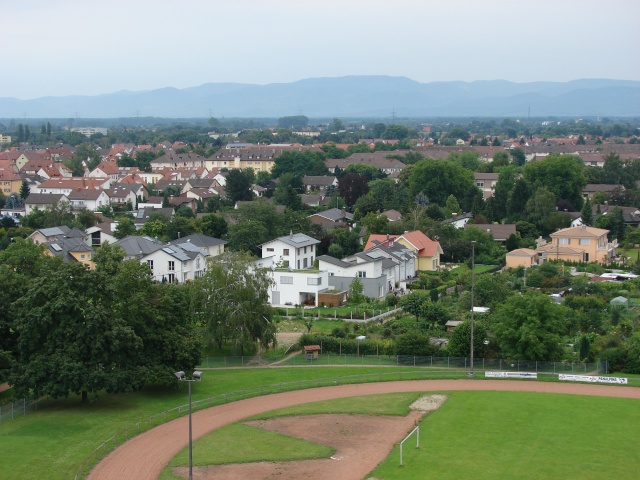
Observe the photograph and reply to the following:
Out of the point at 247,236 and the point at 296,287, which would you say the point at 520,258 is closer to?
the point at 296,287

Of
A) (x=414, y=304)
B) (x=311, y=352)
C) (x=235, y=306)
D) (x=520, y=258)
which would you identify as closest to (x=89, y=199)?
(x=520, y=258)

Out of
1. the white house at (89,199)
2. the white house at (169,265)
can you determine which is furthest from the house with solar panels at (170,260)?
the white house at (89,199)

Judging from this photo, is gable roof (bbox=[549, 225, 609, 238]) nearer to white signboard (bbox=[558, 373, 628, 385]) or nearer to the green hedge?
the green hedge

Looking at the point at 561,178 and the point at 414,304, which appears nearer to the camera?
the point at 414,304

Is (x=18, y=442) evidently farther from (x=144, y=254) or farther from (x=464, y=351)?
(x=144, y=254)

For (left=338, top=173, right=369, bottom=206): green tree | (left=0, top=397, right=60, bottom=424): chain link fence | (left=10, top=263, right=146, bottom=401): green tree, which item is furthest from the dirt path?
(left=338, top=173, right=369, bottom=206): green tree

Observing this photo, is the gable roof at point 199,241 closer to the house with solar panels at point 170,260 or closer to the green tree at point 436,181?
the house with solar panels at point 170,260
